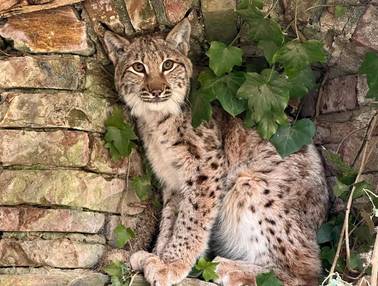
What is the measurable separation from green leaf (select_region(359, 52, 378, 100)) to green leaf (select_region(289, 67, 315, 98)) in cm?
41

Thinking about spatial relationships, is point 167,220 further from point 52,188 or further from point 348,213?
point 348,213

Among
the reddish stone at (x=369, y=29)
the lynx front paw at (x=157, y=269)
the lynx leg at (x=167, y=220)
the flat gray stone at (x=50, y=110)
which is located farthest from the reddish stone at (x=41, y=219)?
the reddish stone at (x=369, y=29)

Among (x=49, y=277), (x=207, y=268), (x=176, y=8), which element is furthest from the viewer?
(x=176, y=8)

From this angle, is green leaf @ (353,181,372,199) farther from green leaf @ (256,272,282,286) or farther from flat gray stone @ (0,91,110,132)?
flat gray stone @ (0,91,110,132)

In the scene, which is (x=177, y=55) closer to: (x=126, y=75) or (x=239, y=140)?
(x=126, y=75)

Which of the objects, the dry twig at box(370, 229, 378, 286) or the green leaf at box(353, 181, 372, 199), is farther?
the green leaf at box(353, 181, 372, 199)

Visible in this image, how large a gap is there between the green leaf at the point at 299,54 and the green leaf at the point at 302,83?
0.51ft

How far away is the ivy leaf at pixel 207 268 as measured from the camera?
177 inches

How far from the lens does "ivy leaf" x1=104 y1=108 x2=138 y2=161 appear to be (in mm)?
4613

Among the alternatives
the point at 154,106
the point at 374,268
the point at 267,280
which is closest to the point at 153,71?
the point at 154,106

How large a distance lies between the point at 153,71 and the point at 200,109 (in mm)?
437

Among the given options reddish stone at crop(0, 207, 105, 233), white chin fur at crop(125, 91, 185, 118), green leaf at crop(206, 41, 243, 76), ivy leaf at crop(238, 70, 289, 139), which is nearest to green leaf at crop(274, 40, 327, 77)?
ivy leaf at crop(238, 70, 289, 139)

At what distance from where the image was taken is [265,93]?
14.6ft

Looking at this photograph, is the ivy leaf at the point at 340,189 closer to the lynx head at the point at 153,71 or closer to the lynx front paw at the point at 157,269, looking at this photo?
the lynx front paw at the point at 157,269
